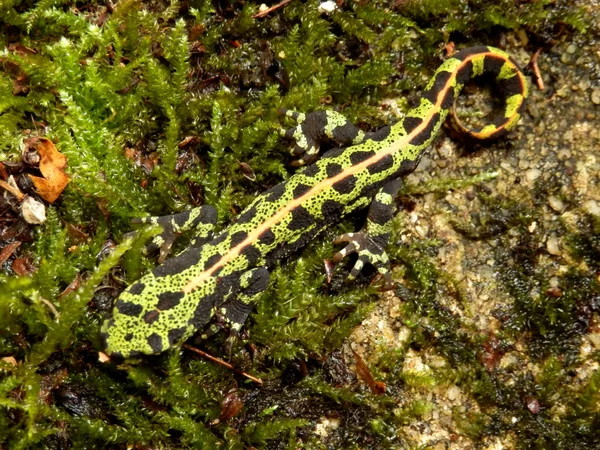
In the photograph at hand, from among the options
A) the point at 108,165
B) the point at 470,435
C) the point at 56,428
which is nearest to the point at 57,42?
the point at 108,165

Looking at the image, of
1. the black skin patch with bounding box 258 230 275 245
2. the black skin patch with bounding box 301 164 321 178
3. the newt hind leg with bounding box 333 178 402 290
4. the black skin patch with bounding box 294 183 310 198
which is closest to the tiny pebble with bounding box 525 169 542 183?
the newt hind leg with bounding box 333 178 402 290

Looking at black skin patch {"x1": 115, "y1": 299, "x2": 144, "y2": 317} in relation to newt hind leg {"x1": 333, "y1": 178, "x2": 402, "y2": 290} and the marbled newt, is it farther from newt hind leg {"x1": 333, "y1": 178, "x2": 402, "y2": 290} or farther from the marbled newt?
newt hind leg {"x1": 333, "y1": 178, "x2": 402, "y2": 290}

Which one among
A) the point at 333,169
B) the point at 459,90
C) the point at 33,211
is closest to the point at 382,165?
the point at 333,169

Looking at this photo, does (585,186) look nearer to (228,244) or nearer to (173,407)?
(228,244)

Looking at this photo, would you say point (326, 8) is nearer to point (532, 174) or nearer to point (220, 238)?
point (220, 238)

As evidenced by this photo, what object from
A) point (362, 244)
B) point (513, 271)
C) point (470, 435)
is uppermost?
point (362, 244)

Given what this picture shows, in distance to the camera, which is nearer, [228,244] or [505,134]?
[228,244]
